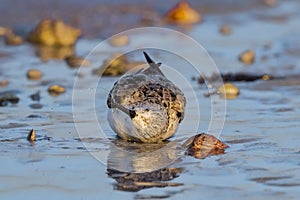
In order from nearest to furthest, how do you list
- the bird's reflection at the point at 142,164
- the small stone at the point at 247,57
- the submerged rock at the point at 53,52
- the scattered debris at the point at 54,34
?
the bird's reflection at the point at 142,164, the small stone at the point at 247,57, the submerged rock at the point at 53,52, the scattered debris at the point at 54,34

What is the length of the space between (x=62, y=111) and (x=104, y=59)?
2596 mm

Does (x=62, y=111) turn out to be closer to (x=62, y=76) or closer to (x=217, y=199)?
(x=62, y=76)

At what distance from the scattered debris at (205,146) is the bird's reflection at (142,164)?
10 centimetres

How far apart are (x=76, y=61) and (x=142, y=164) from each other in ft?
13.9

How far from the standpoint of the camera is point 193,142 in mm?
6191

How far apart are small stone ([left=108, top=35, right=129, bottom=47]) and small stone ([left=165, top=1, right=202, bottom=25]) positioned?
1821 millimetres

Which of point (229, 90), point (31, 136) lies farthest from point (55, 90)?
point (31, 136)

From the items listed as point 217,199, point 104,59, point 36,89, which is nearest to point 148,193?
point 217,199

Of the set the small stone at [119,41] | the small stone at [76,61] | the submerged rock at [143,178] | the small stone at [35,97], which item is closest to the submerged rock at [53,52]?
the small stone at [76,61]

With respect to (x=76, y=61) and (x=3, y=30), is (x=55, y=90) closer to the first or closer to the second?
(x=76, y=61)

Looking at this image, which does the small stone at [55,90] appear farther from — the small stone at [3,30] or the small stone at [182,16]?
the small stone at [182,16]

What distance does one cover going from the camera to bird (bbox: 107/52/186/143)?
601 centimetres

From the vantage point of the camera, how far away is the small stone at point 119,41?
36.3ft

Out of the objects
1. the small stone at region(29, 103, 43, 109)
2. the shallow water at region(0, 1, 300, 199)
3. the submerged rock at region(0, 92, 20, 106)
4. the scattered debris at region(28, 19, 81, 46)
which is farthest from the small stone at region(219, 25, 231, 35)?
the small stone at region(29, 103, 43, 109)
